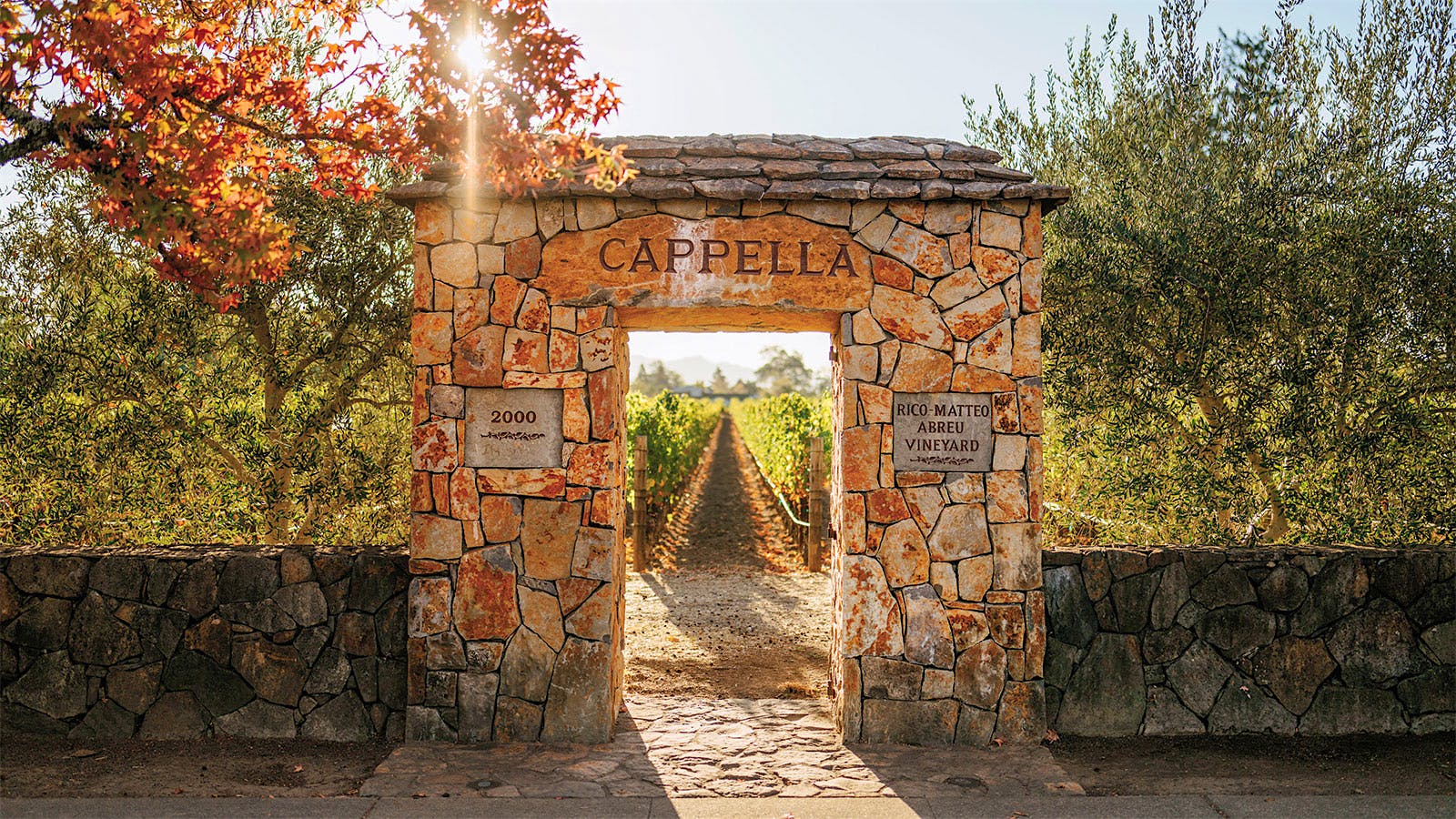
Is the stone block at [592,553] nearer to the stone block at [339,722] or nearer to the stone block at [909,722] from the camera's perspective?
the stone block at [339,722]

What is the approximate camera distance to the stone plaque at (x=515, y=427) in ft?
17.9

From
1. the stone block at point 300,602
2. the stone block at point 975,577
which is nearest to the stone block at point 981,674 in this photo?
the stone block at point 975,577

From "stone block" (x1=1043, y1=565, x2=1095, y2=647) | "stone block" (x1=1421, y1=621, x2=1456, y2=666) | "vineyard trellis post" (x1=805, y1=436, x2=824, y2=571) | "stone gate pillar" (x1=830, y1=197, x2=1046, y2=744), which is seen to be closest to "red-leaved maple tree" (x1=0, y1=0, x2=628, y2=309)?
"stone gate pillar" (x1=830, y1=197, x2=1046, y2=744)

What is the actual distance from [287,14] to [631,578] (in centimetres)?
674

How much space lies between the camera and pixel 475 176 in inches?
196

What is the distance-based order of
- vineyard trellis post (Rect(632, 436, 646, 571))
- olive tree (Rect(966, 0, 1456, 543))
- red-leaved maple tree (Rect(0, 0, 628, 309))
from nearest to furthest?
red-leaved maple tree (Rect(0, 0, 628, 309)) < olive tree (Rect(966, 0, 1456, 543)) < vineyard trellis post (Rect(632, 436, 646, 571))

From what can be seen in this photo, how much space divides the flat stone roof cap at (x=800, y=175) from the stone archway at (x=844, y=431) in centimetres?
4

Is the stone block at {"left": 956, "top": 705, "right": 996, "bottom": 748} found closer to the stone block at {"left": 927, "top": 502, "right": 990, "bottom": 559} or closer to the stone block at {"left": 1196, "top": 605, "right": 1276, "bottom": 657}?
the stone block at {"left": 927, "top": 502, "right": 990, "bottom": 559}

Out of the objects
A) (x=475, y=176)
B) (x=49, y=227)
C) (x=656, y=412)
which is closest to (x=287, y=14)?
(x=49, y=227)

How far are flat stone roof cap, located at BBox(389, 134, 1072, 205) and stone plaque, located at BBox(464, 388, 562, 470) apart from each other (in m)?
1.13

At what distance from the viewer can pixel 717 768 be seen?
5.14 meters

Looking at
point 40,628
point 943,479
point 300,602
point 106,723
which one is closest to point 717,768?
point 943,479

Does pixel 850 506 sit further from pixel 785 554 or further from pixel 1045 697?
pixel 785 554

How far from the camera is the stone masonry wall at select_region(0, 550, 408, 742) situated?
5535 mm
